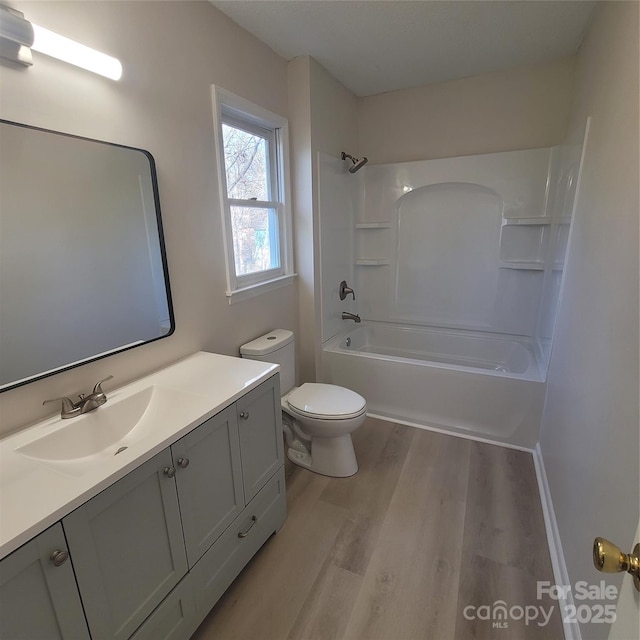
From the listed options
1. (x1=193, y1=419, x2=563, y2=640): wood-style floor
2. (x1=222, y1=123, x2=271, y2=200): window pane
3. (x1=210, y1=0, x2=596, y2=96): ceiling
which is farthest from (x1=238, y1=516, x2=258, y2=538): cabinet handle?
(x1=210, y1=0, x2=596, y2=96): ceiling

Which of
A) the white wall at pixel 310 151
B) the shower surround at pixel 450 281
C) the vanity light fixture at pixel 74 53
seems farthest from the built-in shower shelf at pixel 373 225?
the vanity light fixture at pixel 74 53

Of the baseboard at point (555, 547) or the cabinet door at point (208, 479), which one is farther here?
the baseboard at point (555, 547)

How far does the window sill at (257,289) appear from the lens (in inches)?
77.4

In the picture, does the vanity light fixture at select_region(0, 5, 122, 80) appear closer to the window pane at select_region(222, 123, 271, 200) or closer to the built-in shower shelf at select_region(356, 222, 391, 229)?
the window pane at select_region(222, 123, 271, 200)

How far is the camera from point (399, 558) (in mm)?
1600

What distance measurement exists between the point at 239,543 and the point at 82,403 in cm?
82

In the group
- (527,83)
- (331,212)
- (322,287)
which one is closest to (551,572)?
(322,287)

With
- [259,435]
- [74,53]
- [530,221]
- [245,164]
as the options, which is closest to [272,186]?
[245,164]

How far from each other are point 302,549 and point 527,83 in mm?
3212

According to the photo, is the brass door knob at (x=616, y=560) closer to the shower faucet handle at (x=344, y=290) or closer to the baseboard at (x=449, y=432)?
the baseboard at (x=449, y=432)

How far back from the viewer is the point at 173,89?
1540 millimetres

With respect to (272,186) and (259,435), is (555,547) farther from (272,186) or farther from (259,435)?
(272,186)

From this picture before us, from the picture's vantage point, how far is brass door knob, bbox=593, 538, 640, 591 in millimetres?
537

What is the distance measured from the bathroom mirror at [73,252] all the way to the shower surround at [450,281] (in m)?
1.35
